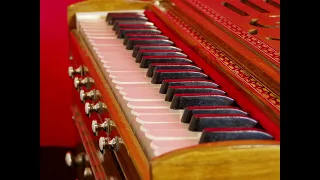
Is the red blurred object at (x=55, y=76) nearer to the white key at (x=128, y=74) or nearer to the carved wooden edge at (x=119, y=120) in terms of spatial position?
the carved wooden edge at (x=119, y=120)

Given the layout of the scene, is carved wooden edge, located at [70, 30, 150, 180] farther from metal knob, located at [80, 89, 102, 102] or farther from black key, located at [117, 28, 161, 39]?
black key, located at [117, 28, 161, 39]

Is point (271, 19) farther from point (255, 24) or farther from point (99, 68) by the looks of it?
point (99, 68)

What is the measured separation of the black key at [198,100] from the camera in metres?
1.98

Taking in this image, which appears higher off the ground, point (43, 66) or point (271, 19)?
point (271, 19)

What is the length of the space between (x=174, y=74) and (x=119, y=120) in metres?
0.34

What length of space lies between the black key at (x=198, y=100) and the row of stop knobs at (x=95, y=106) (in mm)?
Result: 223

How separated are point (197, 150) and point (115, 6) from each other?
2.01 meters

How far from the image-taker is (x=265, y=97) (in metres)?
1.88

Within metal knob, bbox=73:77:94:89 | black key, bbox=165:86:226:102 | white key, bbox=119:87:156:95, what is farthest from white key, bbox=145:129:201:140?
metal knob, bbox=73:77:94:89

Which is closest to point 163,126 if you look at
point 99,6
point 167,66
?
point 167,66

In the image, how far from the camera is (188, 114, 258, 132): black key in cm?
178

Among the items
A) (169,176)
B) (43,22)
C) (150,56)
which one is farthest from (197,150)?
(43,22)

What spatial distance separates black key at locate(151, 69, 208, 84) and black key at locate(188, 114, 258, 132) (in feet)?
Answer: 1.52

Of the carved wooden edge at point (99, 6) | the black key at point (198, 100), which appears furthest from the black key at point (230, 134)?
the carved wooden edge at point (99, 6)
